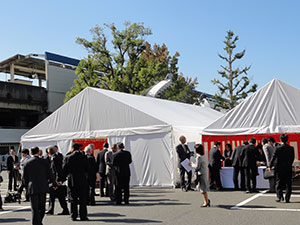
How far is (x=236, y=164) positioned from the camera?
10984 millimetres

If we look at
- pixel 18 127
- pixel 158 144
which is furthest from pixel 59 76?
pixel 158 144

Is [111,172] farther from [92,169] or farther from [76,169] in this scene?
[76,169]

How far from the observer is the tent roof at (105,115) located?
535 inches

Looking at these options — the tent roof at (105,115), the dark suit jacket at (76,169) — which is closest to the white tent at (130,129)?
the tent roof at (105,115)

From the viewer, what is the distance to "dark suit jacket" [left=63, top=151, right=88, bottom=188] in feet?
24.6

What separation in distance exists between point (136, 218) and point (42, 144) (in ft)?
31.1

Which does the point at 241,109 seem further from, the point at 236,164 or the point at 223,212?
the point at 223,212

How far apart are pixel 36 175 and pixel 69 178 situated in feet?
Result: 3.65

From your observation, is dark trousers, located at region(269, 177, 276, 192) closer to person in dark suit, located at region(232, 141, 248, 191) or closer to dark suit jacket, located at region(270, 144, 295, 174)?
person in dark suit, located at region(232, 141, 248, 191)

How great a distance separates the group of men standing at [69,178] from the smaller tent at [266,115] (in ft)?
12.6

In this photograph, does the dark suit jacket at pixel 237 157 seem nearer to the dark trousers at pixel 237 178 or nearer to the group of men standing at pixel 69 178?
the dark trousers at pixel 237 178

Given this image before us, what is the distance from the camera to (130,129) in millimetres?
13602

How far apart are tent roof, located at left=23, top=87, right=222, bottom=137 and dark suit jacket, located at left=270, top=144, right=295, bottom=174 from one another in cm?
495

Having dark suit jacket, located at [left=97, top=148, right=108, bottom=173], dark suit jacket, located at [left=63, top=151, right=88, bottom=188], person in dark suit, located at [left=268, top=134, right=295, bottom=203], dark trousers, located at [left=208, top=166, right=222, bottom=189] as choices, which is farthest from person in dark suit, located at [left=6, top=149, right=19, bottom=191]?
person in dark suit, located at [left=268, top=134, right=295, bottom=203]
